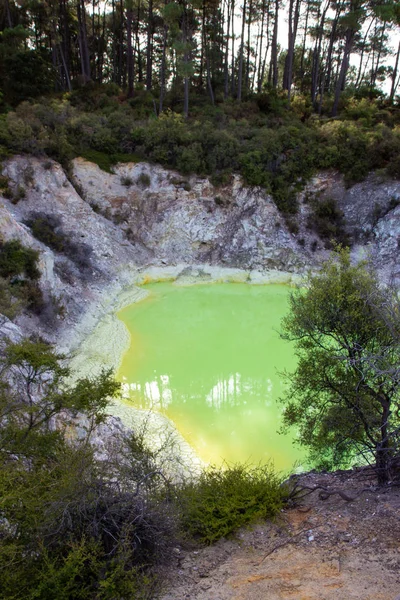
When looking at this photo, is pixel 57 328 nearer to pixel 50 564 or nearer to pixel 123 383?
pixel 123 383

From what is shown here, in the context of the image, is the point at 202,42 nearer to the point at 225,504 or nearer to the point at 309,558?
the point at 225,504

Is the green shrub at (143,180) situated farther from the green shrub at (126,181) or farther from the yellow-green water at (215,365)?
the yellow-green water at (215,365)

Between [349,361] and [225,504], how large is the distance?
11.3 feet

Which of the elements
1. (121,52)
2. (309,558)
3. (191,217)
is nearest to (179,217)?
(191,217)

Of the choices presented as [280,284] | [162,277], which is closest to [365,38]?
[280,284]

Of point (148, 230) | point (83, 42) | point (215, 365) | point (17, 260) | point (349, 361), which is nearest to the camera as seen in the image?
point (349, 361)

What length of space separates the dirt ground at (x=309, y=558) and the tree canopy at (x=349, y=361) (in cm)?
125

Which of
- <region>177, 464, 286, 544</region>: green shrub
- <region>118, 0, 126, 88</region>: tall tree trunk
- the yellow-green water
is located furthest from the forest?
<region>177, 464, 286, 544</region>: green shrub

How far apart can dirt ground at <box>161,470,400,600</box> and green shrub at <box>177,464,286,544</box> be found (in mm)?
182

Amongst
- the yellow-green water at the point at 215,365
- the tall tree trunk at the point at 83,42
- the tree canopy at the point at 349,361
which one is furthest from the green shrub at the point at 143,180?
the tree canopy at the point at 349,361

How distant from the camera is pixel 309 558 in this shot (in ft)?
17.6

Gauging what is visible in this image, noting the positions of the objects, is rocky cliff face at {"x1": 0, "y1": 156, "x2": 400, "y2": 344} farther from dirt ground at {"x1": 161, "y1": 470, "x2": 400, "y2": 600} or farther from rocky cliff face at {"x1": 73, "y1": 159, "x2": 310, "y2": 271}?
dirt ground at {"x1": 161, "y1": 470, "x2": 400, "y2": 600}

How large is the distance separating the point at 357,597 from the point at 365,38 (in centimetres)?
4087

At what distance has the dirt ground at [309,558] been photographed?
15.6 ft
